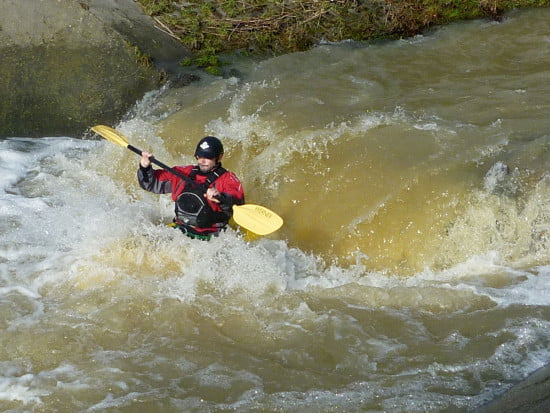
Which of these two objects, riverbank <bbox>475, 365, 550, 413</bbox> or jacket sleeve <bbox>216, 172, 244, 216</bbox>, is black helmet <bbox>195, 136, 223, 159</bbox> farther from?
riverbank <bbox>475, 365, 550, 413</bbox>

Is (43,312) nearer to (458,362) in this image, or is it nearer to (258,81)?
(458,362)

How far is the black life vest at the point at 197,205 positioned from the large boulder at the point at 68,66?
9.45ft

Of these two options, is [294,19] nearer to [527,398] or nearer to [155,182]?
[155,182]

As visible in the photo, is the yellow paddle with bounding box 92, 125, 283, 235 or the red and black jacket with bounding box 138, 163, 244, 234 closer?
the yellow paddle with bounding box 92, 125, 283, 235

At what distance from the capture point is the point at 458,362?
4.46 m

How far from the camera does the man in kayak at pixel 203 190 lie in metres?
5.87

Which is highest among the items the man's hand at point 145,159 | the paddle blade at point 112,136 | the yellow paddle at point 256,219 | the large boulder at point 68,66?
the large boulder at point 68,66

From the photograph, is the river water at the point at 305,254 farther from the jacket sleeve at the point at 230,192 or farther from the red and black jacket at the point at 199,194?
the jacket sleeve at the point at 230,192

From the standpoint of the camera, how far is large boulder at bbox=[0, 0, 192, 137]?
27.2 feet

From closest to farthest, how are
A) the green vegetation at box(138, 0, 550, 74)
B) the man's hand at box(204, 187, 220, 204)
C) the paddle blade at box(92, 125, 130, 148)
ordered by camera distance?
1. the man's hand at box(204, 187, 220, 204)
2. the paddle blade at box(92, 125, 130, 148)
3. the green vegetation at box(138, 0, 550, 74)

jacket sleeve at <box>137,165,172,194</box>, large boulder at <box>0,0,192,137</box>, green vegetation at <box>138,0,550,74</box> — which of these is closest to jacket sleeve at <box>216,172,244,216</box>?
jacket sleeve at <box>137,165,172,194</box>

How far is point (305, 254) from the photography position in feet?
19.9

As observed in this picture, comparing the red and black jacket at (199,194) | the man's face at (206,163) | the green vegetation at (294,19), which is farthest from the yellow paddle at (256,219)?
the green vegetation at (294,19)

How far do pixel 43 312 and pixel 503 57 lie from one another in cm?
624
